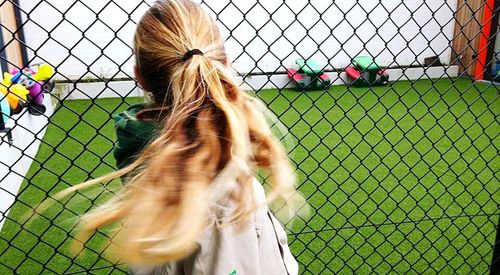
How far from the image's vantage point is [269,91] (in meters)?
7.09

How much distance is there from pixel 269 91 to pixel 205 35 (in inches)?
245

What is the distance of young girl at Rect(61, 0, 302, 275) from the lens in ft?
2.62

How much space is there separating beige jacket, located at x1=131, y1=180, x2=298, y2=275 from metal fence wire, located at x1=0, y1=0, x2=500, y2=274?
0.31 m

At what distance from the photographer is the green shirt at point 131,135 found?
3.00 ft

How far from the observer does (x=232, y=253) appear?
813 mm

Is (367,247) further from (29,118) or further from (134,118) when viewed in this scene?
(29,118)

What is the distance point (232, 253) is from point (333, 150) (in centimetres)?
314

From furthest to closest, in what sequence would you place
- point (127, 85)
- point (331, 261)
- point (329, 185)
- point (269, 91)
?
point (269, 91) < point (127, 85) < point (329, 185) < point (331, 261)

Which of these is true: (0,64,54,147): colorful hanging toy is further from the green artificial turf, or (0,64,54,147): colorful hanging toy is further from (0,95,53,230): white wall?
the green artificial turf

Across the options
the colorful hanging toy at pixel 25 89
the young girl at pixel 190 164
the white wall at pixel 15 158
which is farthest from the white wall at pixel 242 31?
the young girl at pixel 190 164

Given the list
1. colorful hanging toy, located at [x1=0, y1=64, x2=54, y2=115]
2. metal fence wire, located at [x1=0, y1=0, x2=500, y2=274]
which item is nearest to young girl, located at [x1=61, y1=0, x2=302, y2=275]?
metal fence wire, located at [x1=0, y1=0, x2=500, y2=274]

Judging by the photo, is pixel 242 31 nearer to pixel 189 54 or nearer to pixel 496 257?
pixel 496 257

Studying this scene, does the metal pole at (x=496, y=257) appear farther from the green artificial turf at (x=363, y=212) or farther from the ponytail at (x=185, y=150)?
the ponytail at (x=185, y=150)

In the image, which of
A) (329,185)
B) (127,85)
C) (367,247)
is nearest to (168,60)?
(367,247)
